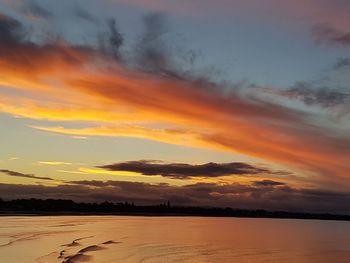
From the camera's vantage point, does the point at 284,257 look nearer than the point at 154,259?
No

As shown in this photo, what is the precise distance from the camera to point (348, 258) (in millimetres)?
49656

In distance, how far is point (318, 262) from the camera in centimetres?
4519

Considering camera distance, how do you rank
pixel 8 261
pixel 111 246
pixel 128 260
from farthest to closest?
1. pixel 111 246
2. pixel 128 260
3. pixel 8 261

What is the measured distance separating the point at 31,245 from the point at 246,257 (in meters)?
19.8

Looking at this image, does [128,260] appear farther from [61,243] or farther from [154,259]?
[61,243]

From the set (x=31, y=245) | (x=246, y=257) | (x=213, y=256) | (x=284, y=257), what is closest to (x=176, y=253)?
(x=213, y=256)

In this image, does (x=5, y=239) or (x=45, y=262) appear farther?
(x=5, y=239)

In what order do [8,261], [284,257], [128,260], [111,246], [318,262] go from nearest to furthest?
[8,261]
[128,260]
[318,262]
[284,257]
[111,246]

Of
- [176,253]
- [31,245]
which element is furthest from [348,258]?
[31,245]

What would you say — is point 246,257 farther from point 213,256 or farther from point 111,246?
point 111,246

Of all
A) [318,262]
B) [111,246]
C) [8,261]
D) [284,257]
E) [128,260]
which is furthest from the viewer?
[111,246]

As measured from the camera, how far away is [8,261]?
1387 inches

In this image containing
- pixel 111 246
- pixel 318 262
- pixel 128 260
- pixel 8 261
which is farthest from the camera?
pixel 111 246

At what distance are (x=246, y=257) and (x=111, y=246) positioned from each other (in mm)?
14409
